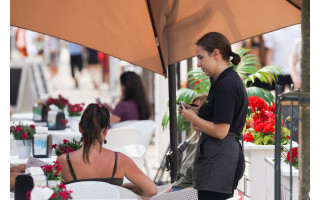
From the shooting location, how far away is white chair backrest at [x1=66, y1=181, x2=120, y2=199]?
151 inches

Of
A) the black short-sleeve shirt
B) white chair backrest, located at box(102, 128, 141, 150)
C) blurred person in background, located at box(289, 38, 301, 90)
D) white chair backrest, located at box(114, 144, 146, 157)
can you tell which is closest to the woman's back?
the black short-sleeve shirt

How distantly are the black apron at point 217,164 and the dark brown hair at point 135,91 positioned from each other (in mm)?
4539

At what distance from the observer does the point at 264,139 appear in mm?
6020

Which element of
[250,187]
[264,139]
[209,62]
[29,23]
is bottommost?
[250,187]

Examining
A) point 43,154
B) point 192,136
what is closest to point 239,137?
point 192,136

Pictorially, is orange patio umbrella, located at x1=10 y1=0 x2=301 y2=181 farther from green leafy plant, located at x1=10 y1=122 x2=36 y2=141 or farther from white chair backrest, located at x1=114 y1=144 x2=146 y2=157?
white chair backrest, located at x1=114 y1=144 x2=146 y2=157

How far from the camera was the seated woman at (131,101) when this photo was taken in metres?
8.48

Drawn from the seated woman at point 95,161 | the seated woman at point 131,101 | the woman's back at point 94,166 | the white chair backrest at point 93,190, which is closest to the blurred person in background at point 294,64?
the seated woman at point 131,101

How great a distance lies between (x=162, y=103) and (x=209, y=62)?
5.33 m

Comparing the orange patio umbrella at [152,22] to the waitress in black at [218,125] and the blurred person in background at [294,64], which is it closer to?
the waitress in black at [218,125]

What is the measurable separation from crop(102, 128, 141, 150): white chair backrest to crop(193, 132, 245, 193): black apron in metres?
3.91

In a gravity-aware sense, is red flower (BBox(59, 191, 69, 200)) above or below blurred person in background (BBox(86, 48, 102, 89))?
below
